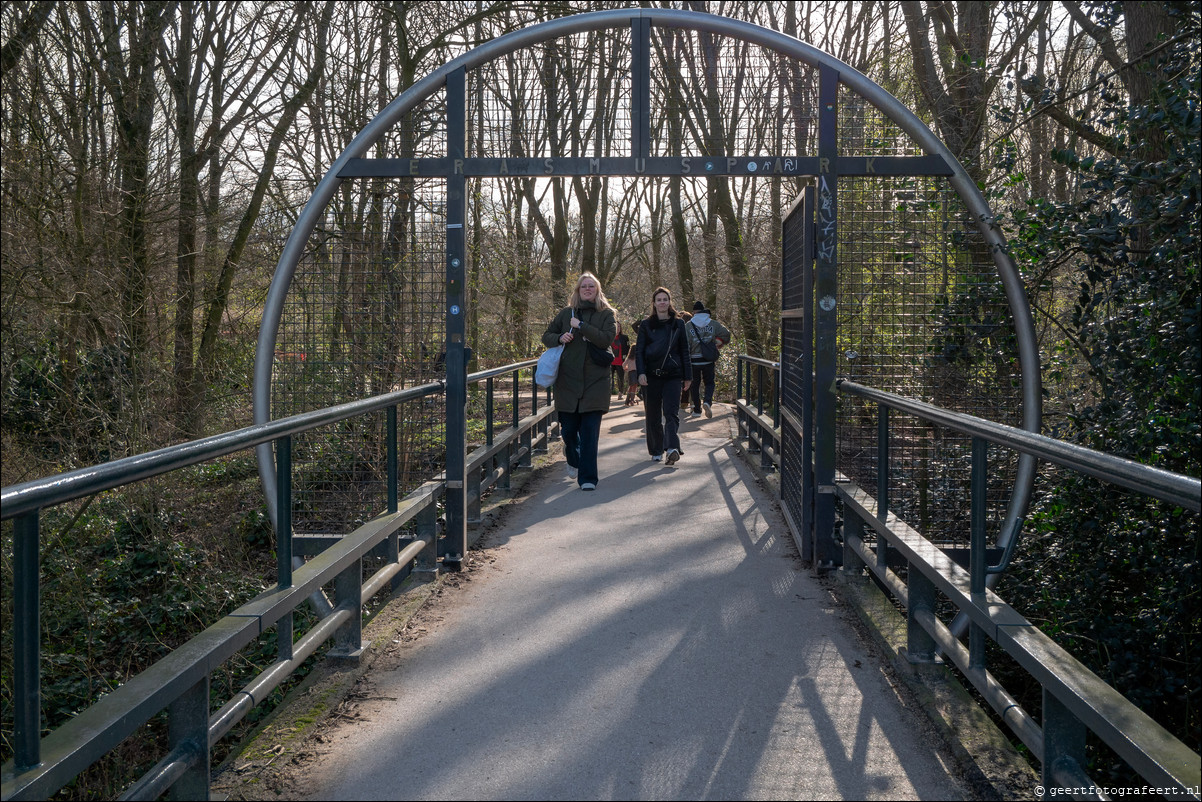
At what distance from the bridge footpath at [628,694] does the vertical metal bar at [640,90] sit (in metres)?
2.61

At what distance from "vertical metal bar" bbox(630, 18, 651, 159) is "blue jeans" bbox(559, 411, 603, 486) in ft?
10.6

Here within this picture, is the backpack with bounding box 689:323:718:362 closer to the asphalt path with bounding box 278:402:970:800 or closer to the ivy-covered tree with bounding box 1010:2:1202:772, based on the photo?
the asphalt path with bounding box 278:402:970:800

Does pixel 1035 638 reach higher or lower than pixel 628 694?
higher

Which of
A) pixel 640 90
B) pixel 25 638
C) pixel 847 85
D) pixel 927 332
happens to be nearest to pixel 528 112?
pixel 640 90

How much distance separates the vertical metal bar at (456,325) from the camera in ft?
20.6

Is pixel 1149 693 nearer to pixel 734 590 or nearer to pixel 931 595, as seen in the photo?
pixel 931 595

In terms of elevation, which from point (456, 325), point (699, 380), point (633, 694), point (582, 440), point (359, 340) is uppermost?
point (456, 325)

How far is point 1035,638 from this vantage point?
331 centimetres

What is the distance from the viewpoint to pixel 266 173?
13.7 m

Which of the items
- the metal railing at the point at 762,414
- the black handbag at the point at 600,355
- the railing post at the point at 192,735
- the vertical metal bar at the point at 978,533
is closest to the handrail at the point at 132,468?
the railing post at the point at 192,735

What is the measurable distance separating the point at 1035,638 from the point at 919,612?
1198 mm

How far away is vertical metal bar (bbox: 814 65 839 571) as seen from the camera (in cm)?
629

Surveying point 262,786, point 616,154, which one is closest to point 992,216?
point 616,154

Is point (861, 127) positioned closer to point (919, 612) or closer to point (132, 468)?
point (919, 612)
